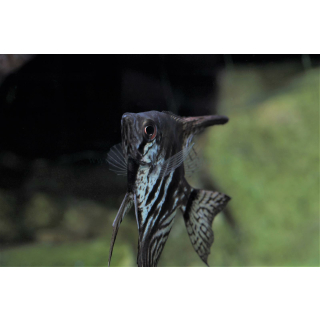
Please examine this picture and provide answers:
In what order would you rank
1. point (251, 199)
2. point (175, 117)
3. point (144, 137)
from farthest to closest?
point (251, 199)
point (175, 117)
point (144, 137)

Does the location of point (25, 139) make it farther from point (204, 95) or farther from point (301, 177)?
point (301, 177)

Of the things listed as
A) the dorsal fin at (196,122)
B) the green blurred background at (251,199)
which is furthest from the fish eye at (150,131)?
the green blurred background at (251,199)

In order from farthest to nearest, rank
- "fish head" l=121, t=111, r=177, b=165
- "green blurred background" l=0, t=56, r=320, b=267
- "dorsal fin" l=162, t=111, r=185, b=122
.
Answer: "green blurred background" l=0, t=56, r=320, b=267 < "dorsal fin" l=162, t=111, r=185, b=122 < "fish head" l=121, t=111, r=177, b=165

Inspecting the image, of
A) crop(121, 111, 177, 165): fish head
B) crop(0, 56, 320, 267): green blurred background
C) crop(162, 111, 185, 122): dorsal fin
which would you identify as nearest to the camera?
crop(121, 111, 177, 165): fish head

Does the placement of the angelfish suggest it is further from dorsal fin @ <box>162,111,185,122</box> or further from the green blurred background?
the green blurred background

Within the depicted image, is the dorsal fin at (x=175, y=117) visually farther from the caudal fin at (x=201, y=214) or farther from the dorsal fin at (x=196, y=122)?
the caudal fin at (x=201, y=214)

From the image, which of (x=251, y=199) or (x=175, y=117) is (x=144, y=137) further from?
(x=251, y=199)

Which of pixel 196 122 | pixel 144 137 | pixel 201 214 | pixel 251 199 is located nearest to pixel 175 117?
pixel 196 122

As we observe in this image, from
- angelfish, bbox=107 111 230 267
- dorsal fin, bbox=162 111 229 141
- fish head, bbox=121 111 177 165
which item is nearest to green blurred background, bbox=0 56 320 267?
dorsal fin, bbox=162 111 229 141
